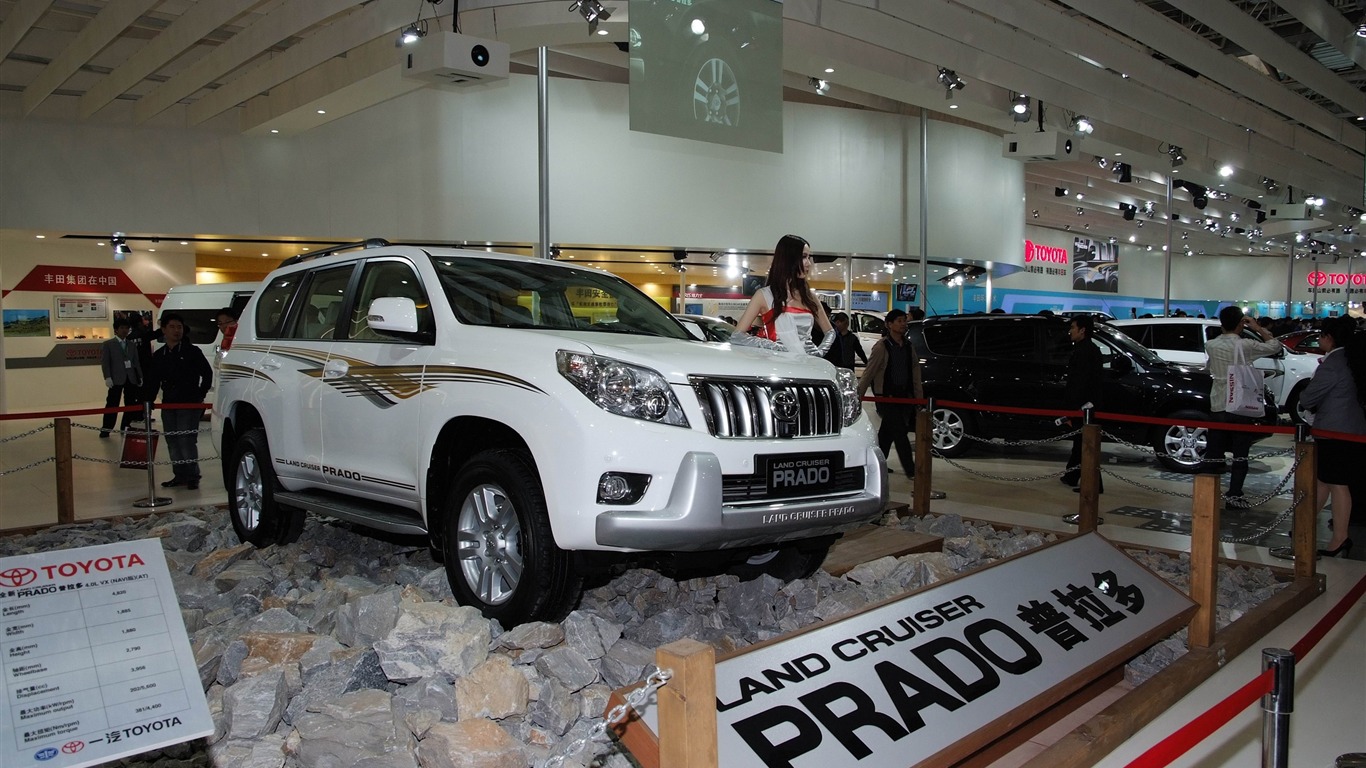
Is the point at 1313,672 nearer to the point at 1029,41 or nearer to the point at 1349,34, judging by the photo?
the point at 1029,41

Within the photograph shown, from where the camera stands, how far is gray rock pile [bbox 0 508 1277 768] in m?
2.88

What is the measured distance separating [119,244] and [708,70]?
11464 mm

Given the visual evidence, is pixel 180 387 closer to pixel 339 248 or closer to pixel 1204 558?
pixel 339 248

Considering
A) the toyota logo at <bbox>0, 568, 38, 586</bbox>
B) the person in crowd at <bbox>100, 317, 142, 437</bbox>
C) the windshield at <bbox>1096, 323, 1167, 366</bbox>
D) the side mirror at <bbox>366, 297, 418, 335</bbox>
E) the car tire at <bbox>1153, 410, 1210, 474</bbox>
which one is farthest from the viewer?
the person in crowd at <bbox>100, 317, 142, 437</bbox>

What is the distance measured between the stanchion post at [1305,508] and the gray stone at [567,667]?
12.9 ft

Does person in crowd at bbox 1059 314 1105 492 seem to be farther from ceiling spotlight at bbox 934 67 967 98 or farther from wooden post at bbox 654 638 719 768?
wooden post at bbox 654 638 719 768

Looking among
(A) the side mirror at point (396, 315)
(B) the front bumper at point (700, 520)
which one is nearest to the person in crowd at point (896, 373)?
(B) the front bumper at point (700, 520)

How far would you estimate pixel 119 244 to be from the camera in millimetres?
14695

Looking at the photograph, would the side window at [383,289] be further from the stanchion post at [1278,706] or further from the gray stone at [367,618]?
the stanchion post at [1278,706]

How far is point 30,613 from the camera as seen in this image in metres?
1.84

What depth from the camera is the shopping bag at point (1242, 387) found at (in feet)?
24.5

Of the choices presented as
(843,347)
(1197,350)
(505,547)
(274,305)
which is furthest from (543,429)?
(1197,350)

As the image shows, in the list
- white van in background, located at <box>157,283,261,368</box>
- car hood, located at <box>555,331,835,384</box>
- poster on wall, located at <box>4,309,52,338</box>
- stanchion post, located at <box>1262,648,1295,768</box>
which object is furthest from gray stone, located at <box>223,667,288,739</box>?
Result: poster on wall, located at <box>4,309,52,338</box>

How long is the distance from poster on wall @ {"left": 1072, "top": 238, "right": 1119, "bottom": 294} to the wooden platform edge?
108ft
